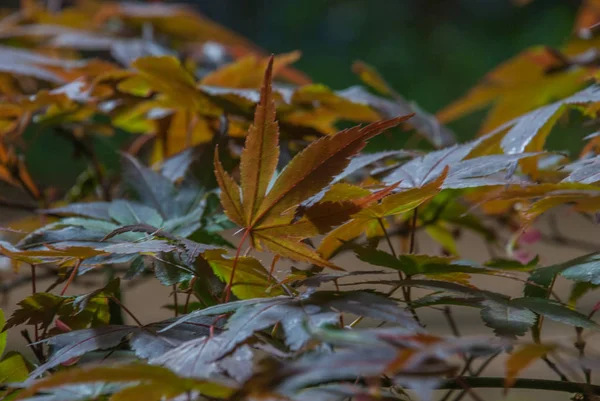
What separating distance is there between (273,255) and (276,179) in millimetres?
59

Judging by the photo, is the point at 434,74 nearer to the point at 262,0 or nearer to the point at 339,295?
the point at 262,0

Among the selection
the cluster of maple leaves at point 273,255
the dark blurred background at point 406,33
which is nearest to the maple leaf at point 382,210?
the cluster of maple leaves at point 273,255

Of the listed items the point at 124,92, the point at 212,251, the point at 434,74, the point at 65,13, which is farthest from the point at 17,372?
the point at 434,74

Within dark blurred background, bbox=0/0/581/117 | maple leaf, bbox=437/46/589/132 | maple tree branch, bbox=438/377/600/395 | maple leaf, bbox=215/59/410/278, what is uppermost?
maple leaf, bbox=215/59/410/278

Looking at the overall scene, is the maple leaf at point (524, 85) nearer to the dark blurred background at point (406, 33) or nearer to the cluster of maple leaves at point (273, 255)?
the cluster of maple leaves at point (273, 255)

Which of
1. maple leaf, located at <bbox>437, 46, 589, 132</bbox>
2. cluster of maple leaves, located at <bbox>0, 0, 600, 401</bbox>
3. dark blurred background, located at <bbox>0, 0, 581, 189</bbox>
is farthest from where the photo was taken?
dark blurred background, located at <bbox>0, 0, 581, 189</bbox>

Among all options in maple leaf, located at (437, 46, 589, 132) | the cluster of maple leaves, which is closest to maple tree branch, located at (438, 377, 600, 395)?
the cluster of maple leaves

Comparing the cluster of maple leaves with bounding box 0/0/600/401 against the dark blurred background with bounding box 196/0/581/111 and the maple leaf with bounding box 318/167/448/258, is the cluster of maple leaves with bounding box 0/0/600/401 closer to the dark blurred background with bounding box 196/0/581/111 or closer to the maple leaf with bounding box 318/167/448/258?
the maple leaf with bounding box 318/167/448/258

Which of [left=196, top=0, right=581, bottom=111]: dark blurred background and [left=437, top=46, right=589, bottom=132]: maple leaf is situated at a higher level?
[left=437, top=46, right=589, bottom=132]: maple leaf

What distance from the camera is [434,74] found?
2.52 meters

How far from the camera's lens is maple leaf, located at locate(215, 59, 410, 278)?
25 cm

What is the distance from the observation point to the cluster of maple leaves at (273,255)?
0.19 m

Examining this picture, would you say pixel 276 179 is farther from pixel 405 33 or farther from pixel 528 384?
pixel 405 33

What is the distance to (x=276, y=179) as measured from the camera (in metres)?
0.27
